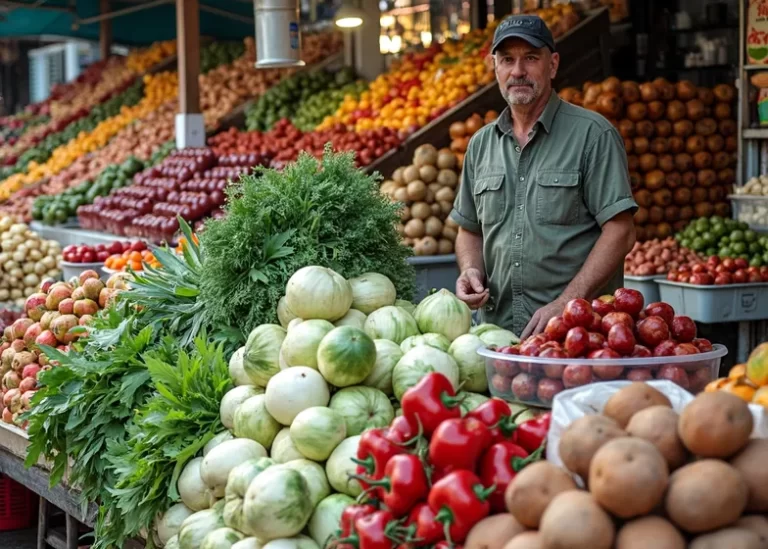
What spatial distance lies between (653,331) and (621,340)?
5.4 inches

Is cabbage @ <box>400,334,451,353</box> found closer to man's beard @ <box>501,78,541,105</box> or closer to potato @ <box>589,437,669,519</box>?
man's beard @ <box>501,78,541,105</box>

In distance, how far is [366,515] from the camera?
2.37 metres

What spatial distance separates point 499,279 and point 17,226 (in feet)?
20.7

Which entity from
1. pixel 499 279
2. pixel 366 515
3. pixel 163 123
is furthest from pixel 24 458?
pixel 163 123

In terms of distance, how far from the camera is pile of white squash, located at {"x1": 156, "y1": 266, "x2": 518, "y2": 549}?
2.77m

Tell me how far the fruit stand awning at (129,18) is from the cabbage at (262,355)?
36.0 feet

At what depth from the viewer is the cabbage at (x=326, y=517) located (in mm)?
2744

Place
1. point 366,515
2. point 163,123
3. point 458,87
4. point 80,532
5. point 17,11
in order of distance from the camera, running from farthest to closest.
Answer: point 17,11 → point 163,123 → point 458,87 → point 80,532 → point 366,515

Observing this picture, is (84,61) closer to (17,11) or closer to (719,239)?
(17,11)

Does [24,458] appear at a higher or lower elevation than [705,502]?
lower

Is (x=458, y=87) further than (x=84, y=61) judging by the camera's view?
No

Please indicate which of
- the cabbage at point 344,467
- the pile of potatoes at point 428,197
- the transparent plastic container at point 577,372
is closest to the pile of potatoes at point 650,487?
the transparent plastic container at point 577,372

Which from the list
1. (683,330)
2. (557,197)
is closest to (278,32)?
(557,197)

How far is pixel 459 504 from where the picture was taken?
217cm
